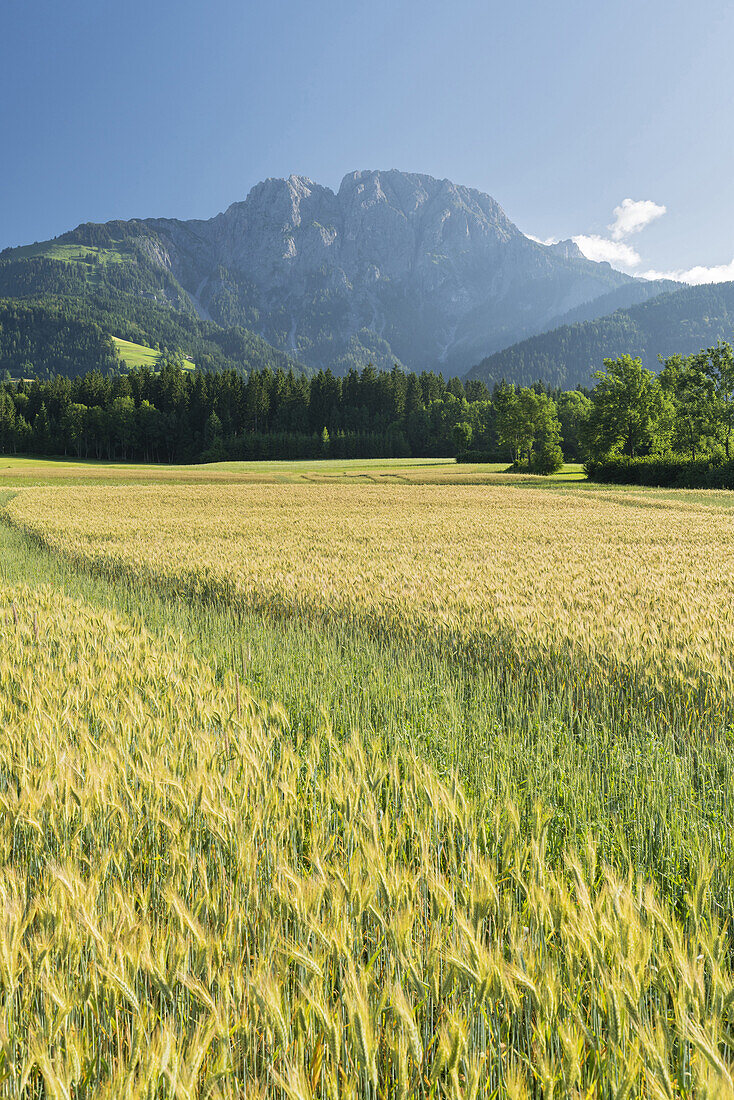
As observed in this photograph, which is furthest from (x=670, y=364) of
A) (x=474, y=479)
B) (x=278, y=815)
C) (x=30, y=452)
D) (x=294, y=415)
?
(x=30, y=452)

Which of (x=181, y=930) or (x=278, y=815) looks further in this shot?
(x=278, y=815)

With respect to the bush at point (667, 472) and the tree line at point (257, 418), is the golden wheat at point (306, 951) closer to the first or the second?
the bush at point (667, 472)

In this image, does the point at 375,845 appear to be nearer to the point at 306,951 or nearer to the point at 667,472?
the point at 306,951

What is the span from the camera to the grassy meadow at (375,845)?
1.37 meters

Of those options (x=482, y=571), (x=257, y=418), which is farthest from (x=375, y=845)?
(x=257, y=418)

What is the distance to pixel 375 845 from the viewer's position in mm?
2064

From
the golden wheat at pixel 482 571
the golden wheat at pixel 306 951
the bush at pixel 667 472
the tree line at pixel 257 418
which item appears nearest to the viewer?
the golden wheat at pixel 306 951

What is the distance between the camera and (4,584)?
30.2 ft

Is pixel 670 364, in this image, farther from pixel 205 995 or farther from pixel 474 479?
pixel 205 995

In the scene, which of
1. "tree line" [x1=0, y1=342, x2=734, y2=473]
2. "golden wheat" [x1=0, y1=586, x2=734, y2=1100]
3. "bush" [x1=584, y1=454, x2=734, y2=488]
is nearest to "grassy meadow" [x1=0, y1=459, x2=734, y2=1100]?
"golden wheat" [x1=0, y1=586, x2=734, y2=1100]

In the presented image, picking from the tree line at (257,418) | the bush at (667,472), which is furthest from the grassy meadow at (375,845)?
the tree line at (257,418)

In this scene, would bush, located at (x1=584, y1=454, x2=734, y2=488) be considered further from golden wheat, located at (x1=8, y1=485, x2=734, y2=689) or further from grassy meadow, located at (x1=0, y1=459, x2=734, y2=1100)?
grassy meadow, located at (x1=0, y1=459, x2=734, y2=1100)

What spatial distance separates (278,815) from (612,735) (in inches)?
103

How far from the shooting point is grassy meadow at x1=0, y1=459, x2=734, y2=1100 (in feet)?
4.49
